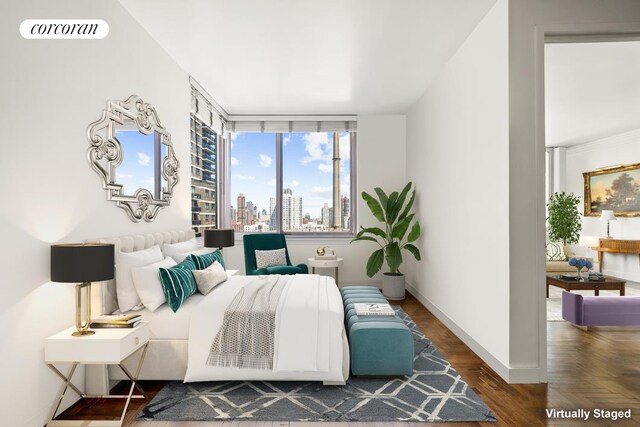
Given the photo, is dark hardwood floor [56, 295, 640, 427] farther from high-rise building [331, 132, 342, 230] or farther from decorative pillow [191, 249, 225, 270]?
high-rise building [331, 132, 342, 230]

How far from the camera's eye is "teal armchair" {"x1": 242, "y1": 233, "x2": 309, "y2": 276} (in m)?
4.82

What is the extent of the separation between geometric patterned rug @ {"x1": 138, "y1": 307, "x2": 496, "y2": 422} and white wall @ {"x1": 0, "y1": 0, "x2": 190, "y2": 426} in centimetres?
74

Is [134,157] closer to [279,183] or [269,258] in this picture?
[269,258]

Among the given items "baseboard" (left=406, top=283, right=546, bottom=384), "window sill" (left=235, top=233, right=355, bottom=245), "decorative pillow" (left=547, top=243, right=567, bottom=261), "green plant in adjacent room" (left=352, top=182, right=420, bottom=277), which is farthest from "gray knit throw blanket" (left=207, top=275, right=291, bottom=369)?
"decorative pillow" (left=547, top=243, right=567, bottom=261)

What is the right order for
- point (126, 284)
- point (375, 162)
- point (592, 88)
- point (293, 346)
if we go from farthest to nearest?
point (375, 162) < point (592, 88) < point (126, 284) < point (293, 346)

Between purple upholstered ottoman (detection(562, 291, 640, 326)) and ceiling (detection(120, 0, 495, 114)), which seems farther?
purple upholstered ottoman (detection(562, 291, 640, 326))

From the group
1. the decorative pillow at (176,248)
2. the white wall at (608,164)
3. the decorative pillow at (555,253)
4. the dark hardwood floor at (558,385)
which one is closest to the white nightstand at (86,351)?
the dark hardwood floor at (558,385)

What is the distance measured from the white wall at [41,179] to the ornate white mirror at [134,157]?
0.09 metres

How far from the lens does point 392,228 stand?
5.53 metres

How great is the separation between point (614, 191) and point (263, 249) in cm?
665

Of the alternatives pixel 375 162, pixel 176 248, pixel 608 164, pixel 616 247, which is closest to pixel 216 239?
pixel 176 248

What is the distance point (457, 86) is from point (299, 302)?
269 cm

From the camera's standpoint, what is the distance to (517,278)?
2.74m

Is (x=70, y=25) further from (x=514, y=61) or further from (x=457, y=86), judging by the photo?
(x=457, y=86)
